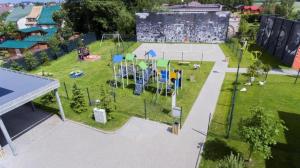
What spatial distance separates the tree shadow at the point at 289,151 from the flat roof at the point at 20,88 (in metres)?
11.5

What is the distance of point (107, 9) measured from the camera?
3469cm

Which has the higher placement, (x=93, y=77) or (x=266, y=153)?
(x=266, y=153)

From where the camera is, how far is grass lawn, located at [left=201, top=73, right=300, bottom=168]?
9.25 m

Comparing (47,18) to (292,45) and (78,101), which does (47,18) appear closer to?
(78,101)

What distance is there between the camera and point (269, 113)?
821cm

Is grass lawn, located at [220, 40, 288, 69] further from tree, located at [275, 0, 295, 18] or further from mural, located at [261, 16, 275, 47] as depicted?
tree, located at [275, 0, 295, 18]

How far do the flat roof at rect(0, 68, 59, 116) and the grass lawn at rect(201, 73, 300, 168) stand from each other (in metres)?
8.89

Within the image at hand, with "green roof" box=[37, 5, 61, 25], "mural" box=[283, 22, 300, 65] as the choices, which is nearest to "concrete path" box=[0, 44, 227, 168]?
"mural" box=[283, 22, 300, 65]

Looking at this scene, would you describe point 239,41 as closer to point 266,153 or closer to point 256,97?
point 256,97

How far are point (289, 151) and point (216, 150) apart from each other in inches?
132

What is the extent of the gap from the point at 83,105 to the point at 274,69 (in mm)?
17797

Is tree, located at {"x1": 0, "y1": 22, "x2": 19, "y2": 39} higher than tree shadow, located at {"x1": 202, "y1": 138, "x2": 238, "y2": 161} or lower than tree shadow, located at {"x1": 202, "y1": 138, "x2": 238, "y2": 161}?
higher

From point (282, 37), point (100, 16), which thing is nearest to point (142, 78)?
point (282, 37)

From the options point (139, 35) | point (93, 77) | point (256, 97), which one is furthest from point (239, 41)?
point (93, 77)
